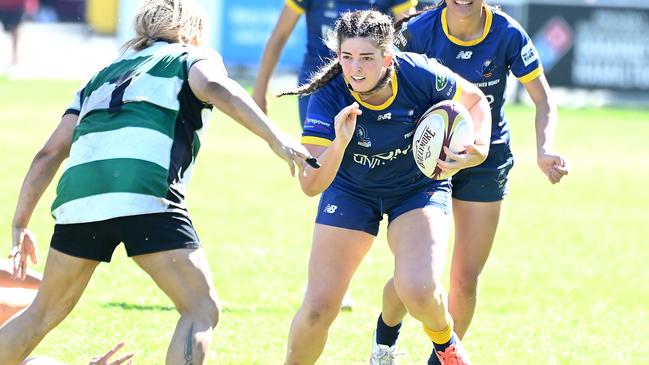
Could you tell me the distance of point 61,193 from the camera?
187 inches

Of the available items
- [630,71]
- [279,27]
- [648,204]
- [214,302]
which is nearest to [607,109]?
[630,71]

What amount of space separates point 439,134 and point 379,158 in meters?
0.34

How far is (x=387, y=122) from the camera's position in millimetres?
5422

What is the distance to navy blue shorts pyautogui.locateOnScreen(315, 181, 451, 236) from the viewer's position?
18.0 ft

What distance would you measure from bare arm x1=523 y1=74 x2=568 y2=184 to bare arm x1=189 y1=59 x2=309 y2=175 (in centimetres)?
165

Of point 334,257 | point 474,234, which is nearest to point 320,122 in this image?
point 334,257

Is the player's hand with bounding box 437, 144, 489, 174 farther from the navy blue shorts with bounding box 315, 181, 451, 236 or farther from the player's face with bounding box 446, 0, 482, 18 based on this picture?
the player's face with bounding box 446, 0, 482, 18

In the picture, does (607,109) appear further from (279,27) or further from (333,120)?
(333,120)

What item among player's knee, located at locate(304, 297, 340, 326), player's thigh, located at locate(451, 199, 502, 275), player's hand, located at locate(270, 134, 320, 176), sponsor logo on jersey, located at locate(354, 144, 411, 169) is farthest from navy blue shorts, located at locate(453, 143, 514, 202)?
player's hand, located at locate(270, 134, 320, 176)

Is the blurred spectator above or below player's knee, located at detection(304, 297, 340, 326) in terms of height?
below

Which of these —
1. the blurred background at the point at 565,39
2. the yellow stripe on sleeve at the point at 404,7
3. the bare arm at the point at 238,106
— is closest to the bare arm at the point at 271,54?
the yellow stripe on sleeve at the point at 404,7

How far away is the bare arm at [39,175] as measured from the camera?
16.0 feet

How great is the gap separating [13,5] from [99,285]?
1706 cm

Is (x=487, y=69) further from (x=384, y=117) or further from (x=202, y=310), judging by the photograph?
(x=202, y=310)
